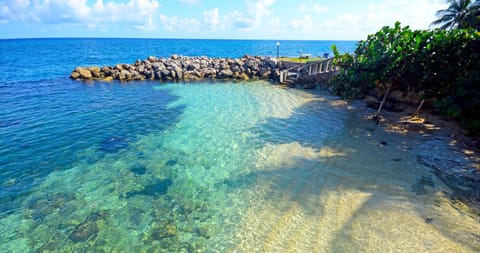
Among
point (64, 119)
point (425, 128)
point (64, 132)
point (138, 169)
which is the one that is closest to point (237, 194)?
point (138, 169)

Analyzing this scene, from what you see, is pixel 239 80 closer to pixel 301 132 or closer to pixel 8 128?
pixel 301 132

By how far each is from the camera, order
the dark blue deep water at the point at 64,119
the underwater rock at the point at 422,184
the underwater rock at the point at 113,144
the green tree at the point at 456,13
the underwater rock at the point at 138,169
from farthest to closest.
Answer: the green tree at the point at 456,13 → the underwater rock at the point at 113,144 → the dark blue deep water at the point at 64,119 → the underwater rock at the point at 138,169 → the underwater rock at the point at 422,184

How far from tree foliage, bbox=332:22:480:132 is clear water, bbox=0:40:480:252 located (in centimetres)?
246

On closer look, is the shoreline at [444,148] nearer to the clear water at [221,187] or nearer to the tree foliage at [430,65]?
the clear water at [221,187]

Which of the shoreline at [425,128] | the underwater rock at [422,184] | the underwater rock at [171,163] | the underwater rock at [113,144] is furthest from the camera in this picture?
the underwater rock at [113,144]

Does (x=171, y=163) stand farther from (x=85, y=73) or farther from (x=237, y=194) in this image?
(x=85, y=73)

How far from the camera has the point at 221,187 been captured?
8.97m

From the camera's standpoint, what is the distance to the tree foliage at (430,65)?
9.73 meters

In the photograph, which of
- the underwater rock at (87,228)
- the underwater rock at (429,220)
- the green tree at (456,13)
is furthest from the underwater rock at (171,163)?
the green tree at (456,13)

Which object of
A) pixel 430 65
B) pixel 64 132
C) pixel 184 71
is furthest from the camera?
pixel 184 71

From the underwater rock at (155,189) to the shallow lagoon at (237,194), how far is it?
38 mm

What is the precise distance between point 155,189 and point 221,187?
2.48 meters

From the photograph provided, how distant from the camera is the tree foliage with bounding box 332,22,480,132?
973 cm

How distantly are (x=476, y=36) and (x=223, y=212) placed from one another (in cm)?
1338
